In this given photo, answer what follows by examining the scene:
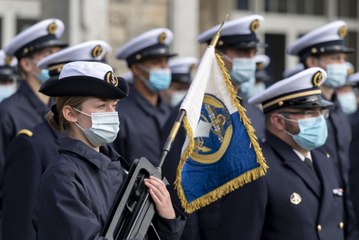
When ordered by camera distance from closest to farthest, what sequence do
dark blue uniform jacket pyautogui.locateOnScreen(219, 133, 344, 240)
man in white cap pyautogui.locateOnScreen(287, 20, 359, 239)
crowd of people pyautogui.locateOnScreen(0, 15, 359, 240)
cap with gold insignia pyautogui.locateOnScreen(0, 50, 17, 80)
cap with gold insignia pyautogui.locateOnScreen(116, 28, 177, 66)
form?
1. crowd of people pyautogui.locateOnScreen(0, 15, 359, 240)
2. dark blue uniform jacket pyautogui.locateOnScreen(219, 133, 344, 240)
3. man in white cap pyautogui.locateOnScreen(287, 20, 359, 239)
4. cap with gold insignia pyautogui.locateOnScreen(116, 28, 177, 66)
5. cap with gold insignia pyautogui.locateOnScreen(0, 50, 17, 80)

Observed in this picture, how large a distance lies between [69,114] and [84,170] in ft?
0.91

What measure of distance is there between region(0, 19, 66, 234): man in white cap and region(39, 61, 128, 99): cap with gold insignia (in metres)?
2.25

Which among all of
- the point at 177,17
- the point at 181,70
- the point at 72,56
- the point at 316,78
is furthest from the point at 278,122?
the point at 177,17

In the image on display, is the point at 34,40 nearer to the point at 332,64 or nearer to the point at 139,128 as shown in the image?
the point at 139,128

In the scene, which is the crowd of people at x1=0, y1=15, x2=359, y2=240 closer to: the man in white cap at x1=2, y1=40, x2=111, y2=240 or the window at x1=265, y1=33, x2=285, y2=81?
the man in white cap at x1=2, y1=40, x2=111, y2=240

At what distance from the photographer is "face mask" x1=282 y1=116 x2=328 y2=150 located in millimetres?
5832

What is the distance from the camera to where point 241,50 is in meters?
6.96

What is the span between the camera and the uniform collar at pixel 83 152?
15.5 feet

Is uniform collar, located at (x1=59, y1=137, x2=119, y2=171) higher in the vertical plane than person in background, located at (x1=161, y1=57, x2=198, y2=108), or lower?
higher

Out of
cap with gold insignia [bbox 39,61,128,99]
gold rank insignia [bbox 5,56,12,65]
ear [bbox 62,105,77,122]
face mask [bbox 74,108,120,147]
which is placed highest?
cap with gold insignia [bbox 39,61,128,99]

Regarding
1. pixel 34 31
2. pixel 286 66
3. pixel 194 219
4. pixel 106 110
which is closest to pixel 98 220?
pixel 106 110

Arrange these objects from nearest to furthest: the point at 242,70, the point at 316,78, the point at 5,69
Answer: the point at 316,78
the point at 242,70
the point at 5,69

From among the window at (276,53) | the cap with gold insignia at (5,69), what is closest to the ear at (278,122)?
the cap with gold insignia at (5,69)

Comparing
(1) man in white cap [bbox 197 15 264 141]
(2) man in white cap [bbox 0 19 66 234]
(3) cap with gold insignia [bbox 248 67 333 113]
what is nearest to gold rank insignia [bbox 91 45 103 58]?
(2) man in white cap [bbox 0 19 66 234]
